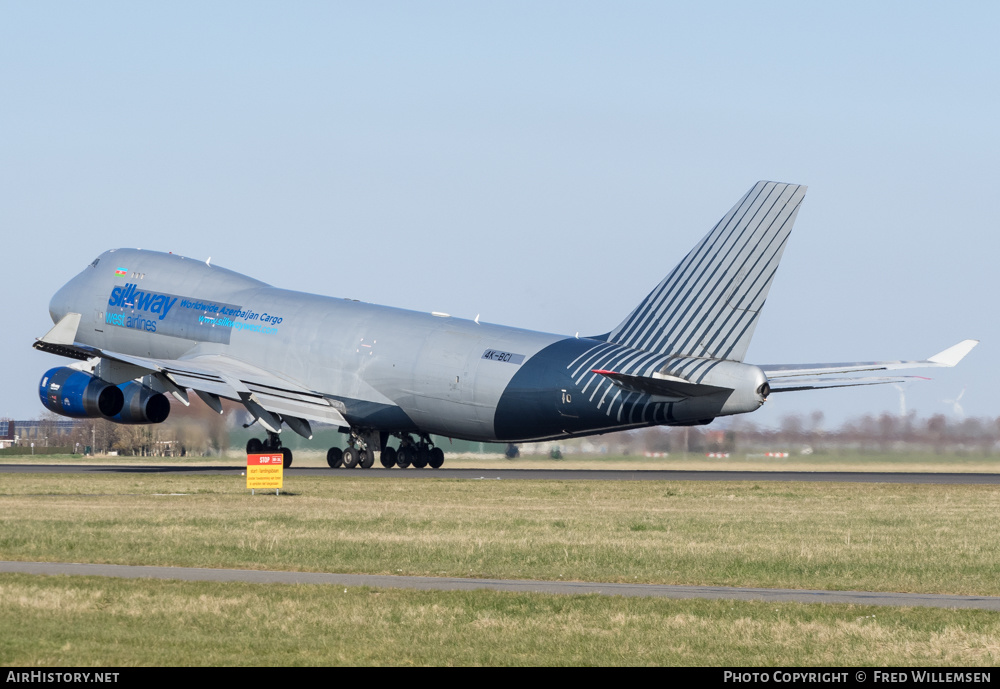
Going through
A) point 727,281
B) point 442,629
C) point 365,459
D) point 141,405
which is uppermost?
point 727,281

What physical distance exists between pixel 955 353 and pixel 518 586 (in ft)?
86.2

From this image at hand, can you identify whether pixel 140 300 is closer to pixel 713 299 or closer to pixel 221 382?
pixel 221 382

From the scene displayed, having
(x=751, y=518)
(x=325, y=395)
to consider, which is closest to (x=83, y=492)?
(x=325, y=395)

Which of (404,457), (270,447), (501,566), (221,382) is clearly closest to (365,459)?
(404,457)

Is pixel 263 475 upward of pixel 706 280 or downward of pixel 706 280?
downward

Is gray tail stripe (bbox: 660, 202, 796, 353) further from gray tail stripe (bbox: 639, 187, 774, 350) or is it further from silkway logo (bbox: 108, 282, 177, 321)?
silkway logo (bbox: 108, 282, 177, 321)

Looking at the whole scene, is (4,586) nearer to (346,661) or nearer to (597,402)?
(346,661)

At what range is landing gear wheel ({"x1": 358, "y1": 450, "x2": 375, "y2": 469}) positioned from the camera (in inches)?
2263

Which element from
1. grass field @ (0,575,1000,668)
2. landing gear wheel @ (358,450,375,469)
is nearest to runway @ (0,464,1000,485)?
landing gear wheel @ (358,450,375,469)

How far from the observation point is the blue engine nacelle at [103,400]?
54719mm

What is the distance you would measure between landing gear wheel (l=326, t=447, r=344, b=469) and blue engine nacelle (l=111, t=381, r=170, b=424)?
23.6 feet

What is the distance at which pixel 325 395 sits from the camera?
185ft

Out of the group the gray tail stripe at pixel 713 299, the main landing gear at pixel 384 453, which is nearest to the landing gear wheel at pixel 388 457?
the main landing gear at pixel 384 453

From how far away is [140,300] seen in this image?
60188 millimetres
